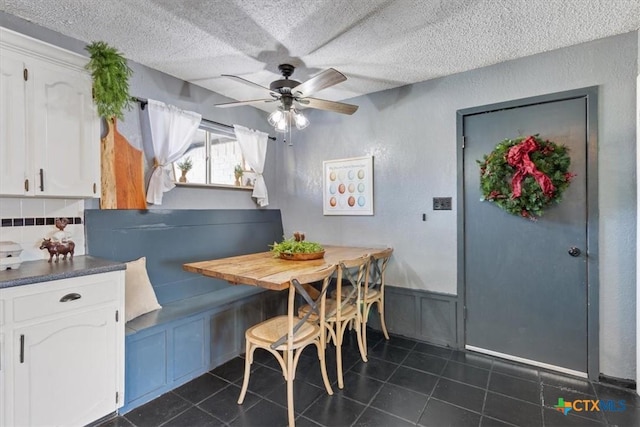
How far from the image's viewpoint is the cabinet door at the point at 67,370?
1562 mm

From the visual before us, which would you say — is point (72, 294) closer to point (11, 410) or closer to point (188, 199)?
point (11, 410)

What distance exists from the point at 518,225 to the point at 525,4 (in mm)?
1569

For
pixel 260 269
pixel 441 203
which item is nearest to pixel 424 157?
pixel 441 203

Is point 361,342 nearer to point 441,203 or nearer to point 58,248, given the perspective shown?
point 441,203

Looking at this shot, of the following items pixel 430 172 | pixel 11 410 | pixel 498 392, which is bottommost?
pixel 498 392

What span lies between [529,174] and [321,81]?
5.57ft

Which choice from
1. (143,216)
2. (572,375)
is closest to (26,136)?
(143,216)

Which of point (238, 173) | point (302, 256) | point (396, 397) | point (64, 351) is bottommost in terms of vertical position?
point (396, 397)

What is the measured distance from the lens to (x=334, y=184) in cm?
356

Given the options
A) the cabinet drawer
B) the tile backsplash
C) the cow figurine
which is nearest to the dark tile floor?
the cabinet drawer

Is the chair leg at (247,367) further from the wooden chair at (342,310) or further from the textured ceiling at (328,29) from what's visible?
the textured ceiling at (328,29)

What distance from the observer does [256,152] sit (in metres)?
3.63

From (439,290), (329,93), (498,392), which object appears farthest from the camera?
(329,93)

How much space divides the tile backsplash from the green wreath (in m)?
3.12
